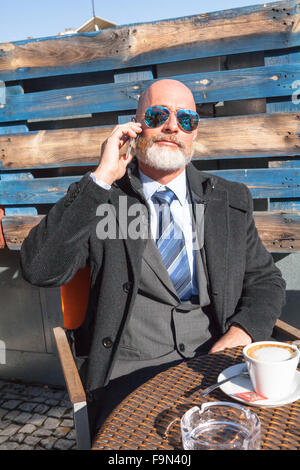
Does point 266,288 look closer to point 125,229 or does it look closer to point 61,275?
point 125,229

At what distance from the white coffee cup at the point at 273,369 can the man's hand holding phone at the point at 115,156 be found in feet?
4.12

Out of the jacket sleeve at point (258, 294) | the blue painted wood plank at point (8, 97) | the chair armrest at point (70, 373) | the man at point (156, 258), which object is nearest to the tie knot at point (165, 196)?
the man at point (156, 258)

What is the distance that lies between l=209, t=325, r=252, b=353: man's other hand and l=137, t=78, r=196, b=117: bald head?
1.33 meters

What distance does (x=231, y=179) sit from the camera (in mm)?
3334

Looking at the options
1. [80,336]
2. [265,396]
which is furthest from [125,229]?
[265,396]

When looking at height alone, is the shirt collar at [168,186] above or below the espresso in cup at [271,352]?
above

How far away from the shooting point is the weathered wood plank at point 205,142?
123 inches

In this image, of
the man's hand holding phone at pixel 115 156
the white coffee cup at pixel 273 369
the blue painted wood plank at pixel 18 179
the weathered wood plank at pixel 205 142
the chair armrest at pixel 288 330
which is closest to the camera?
the white coffee cup at pixel 273 369

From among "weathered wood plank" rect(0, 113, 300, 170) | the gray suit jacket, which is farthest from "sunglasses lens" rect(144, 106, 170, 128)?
"weathered wood plank" rect(0, 113, 300, 170)

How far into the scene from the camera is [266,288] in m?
2.45

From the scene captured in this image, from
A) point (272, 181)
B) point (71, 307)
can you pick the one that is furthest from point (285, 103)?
point (71, 307)

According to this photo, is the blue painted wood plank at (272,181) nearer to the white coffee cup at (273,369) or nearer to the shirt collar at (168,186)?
the shirt collar at (168,186)

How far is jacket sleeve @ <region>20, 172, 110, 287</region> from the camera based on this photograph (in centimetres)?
217

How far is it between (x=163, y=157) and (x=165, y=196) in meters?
0.22
